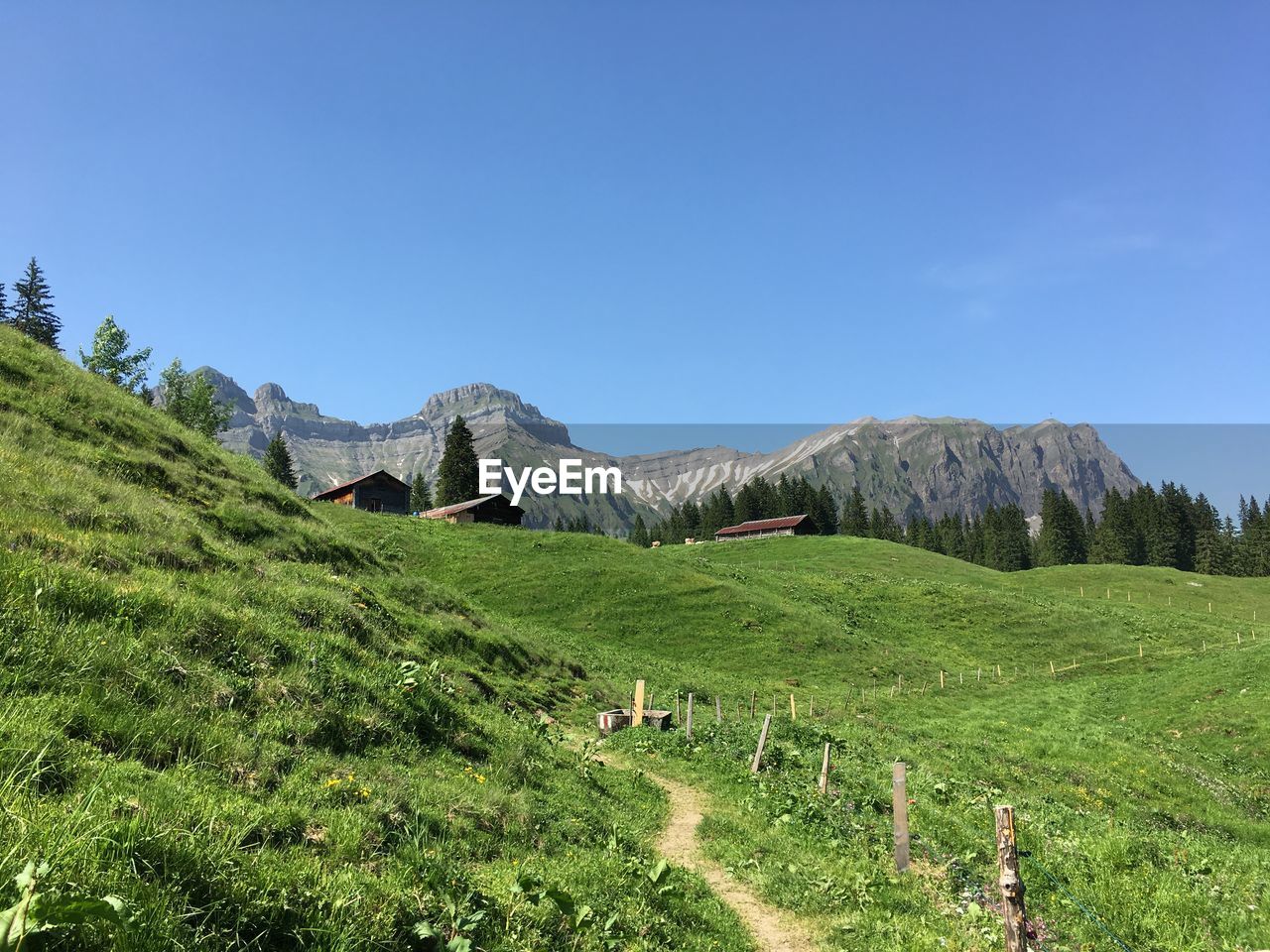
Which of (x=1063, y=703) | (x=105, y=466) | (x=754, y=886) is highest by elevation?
(x=105, y=466)

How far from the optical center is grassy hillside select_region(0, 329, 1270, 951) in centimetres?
558

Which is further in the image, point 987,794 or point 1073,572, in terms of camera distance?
point 1073,572

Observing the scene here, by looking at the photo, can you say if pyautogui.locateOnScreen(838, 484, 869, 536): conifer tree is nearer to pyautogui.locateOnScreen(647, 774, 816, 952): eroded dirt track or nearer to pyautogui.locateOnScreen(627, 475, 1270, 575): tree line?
pyautogui.locateOnScreen(627, 475, 1270, 575): tree line

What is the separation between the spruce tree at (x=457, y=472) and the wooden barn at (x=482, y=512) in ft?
51.2

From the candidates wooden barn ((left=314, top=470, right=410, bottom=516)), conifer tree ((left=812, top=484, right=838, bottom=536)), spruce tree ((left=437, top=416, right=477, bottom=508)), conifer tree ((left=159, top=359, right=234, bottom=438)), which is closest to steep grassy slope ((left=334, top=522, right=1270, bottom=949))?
wooden barn ((left=314, top=470, right=410, bottom=516))

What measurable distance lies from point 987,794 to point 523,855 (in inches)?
595

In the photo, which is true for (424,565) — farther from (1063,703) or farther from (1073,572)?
(1073,572)

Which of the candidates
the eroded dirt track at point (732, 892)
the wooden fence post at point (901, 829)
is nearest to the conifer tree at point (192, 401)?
the eroded dirt track at point (732, 892)

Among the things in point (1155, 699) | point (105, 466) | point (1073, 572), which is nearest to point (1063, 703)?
point (1155, 699)

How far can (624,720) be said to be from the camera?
2314 cm

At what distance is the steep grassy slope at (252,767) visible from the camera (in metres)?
4.98

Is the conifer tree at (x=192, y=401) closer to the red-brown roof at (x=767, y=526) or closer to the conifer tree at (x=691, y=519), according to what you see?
the red-brown roof at (x=767, y=526)

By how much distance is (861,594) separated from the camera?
62.0 metres

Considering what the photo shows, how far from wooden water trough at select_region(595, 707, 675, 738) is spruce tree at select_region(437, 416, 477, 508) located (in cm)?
8960
